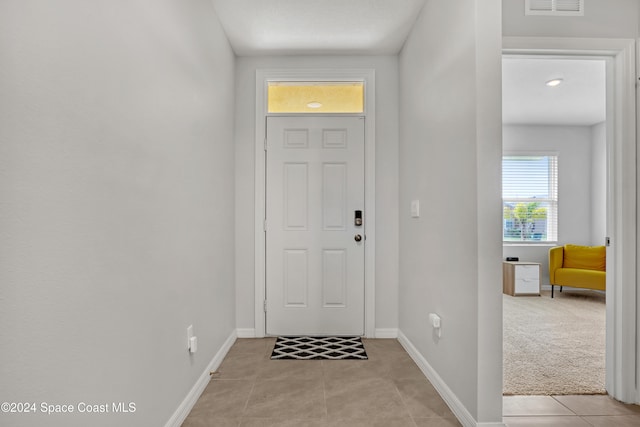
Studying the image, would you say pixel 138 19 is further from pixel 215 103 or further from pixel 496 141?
pixel 496 141

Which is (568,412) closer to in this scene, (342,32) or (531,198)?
(342,32)

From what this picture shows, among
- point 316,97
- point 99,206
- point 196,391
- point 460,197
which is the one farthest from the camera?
point 316,97

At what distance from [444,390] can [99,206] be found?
204cm

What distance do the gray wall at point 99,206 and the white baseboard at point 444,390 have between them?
145cm

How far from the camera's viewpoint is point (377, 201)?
3424 millimetres

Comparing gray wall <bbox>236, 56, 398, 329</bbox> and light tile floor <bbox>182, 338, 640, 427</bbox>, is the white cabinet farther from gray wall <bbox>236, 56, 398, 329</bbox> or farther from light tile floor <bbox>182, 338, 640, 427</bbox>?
light tile floor <bbox>182, 338, 640, 427</bbox>

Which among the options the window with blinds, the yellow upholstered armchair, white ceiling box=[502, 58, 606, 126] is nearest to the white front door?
white ceiling box=[502, 58, 606, 126]

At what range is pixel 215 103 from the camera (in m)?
2.70

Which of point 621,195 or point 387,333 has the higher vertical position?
point 621,195

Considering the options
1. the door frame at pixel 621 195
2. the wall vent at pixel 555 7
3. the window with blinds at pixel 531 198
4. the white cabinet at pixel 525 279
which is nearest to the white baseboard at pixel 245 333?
the door frame at pixel 621 195

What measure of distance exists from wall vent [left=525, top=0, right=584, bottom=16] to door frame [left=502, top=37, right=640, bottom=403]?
0.50 ft

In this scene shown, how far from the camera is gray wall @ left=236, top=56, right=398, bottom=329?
11.2 feet

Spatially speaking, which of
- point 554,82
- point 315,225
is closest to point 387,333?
point 315,225

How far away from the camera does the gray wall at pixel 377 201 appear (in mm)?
3412
